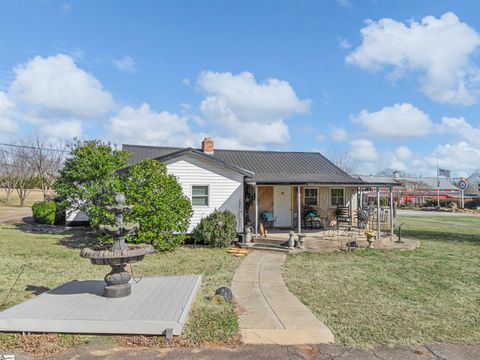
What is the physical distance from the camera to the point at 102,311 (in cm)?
571

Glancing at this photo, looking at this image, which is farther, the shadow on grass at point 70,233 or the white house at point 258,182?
the white house at point 258,182

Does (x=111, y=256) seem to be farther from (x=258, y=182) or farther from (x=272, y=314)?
(x=258, y=182)

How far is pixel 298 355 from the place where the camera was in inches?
184

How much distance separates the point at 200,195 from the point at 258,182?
2486 mm

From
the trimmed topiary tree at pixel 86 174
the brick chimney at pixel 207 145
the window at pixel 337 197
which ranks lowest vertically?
the window at pixel 337 197

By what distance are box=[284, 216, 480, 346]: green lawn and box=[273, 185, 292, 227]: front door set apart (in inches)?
199

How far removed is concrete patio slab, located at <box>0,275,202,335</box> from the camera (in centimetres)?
519

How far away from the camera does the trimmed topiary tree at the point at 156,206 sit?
12.4m

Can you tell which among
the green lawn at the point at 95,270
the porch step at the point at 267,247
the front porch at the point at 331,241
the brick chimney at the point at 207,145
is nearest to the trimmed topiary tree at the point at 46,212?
the green lawn at the point at 95,270

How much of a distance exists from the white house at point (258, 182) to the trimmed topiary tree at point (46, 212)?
545cm

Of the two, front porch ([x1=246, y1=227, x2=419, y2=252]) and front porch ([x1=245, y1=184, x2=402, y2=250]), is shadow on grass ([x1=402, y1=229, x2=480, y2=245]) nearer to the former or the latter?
front porch ([x1=245, y1=184, x2=402, y2=250])

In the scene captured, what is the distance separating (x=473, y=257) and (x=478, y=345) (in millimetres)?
8393

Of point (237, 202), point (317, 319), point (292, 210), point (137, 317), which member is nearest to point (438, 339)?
point (317, 319)

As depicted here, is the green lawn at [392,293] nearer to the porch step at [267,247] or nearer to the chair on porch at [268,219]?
the porch step at [267,247]
